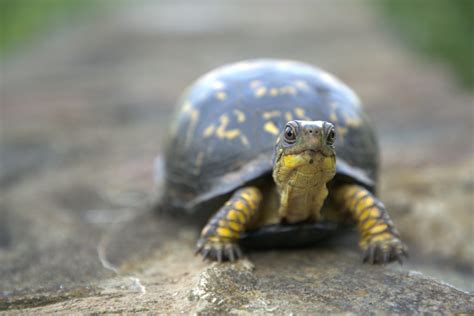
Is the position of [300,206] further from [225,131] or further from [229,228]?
[225,131]

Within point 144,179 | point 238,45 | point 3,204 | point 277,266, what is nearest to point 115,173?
point 144,179

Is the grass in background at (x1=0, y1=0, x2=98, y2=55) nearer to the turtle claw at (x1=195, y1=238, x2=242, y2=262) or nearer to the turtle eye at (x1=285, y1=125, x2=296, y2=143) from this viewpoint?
the turtle claw at (x1=195, y1=238, x2=242, y2=262)

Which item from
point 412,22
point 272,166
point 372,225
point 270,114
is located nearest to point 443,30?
point 412,22

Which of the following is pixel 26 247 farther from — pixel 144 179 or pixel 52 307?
pixel 144 179

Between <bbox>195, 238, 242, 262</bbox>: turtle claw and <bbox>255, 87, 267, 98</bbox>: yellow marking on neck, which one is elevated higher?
<bbox>255, 87, 267, 98</bbox>: yellow marking on neck

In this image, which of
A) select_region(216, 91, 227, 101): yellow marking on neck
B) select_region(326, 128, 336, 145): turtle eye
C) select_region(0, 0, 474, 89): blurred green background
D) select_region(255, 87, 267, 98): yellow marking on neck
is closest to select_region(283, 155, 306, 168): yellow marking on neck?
select_region(326, 128, 336, 145): turtle eye

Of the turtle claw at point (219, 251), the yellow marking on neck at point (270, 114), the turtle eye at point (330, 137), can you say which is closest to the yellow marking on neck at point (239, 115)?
the yellow marking on neck at point (270, 114)
